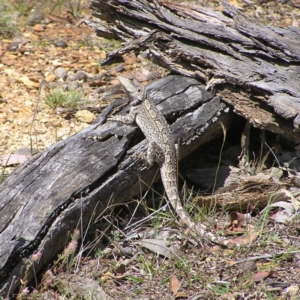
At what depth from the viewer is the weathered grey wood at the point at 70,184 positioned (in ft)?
13.1

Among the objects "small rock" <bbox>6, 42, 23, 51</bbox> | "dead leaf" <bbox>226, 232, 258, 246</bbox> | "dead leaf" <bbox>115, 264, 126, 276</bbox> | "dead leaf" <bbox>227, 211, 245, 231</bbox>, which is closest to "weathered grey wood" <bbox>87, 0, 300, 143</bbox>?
"dead leaf" <bbox>227, 211, 245, 231</bbox>

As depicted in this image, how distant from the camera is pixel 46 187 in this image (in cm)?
429

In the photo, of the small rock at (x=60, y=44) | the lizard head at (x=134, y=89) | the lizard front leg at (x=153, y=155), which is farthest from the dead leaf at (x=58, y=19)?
the lizard front leg at (x=153, y=155)

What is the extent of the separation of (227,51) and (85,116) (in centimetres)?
190

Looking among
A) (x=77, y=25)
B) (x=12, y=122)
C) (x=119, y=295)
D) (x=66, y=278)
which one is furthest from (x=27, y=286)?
(x=77, y=25)

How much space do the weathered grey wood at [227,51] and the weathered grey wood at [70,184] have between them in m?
0.42

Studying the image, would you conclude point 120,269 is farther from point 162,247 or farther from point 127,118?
point 127,118

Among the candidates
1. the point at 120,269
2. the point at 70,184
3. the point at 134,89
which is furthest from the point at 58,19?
the point at 120,269

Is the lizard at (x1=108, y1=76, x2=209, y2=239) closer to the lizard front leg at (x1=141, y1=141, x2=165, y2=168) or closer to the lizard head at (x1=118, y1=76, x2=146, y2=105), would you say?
the lizard front leg at (x1=141, y1=141, x2=165, y2=168)

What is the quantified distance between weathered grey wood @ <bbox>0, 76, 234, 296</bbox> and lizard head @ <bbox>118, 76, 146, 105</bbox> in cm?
19

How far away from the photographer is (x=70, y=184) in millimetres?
4363

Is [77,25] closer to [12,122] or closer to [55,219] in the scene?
[12,122]

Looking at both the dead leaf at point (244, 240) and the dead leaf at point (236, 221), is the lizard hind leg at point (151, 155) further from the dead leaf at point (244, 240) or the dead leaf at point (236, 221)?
the dead leaf at point (244, 240)

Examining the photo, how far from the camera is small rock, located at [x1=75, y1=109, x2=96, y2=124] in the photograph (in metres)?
6.41
